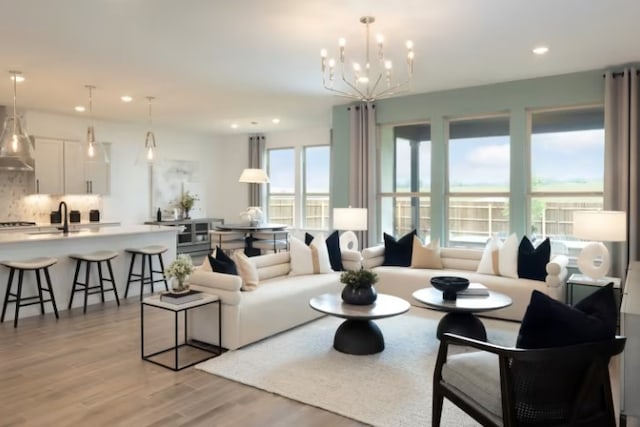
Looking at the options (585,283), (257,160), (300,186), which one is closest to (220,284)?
(585,283)

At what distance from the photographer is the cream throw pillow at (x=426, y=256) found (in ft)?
19.6

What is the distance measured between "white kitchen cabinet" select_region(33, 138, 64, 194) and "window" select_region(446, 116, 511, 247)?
253 inches

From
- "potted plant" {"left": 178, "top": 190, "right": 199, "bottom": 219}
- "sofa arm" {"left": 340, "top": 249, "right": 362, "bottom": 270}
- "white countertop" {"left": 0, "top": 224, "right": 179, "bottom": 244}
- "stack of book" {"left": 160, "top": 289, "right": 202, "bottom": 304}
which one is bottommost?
Answer: "stack of book" {"left": 160, "top": 289, "right": 202, "bottom": 304}

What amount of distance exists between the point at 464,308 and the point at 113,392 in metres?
2.79

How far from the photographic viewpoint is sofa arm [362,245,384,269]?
20.0ft

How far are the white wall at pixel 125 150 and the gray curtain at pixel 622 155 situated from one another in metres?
7.18

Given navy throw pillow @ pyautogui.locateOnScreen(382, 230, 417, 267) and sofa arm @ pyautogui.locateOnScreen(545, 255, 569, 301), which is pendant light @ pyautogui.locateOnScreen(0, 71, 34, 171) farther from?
sofa arm @ pyautogui.locateOnScreen(545, 255, 569, 301)

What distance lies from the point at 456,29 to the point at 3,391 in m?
4.47

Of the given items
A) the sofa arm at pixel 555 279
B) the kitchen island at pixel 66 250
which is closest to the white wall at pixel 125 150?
the kitchen island at pixel 66 250

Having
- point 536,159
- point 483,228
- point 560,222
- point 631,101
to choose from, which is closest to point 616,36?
point 631,101

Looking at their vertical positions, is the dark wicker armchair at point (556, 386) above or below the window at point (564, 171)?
below

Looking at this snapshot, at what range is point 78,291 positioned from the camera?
5.64 metres

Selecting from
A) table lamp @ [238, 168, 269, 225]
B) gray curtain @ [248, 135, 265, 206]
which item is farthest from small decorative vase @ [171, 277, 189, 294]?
gray curtain @ [248, 135, 265, 206]

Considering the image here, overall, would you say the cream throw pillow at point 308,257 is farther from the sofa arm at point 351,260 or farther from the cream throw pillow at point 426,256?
the cream throw pillow at point 426,256
